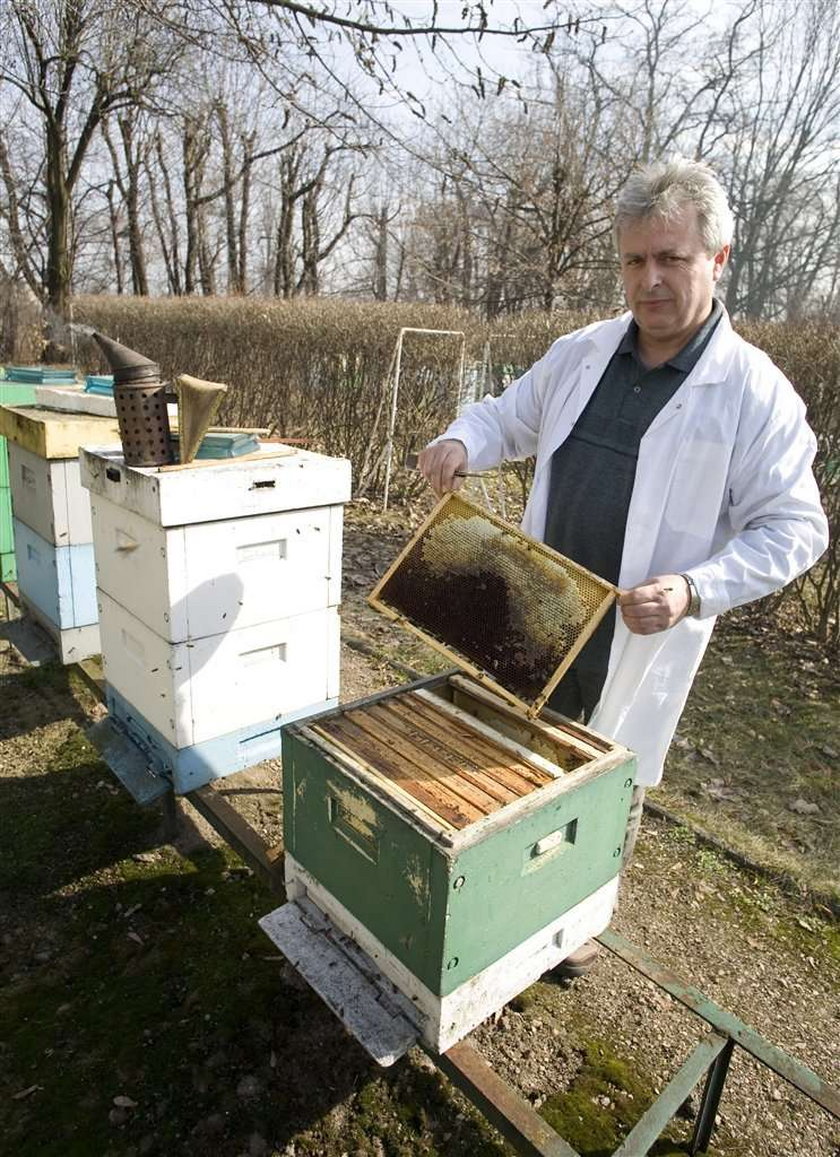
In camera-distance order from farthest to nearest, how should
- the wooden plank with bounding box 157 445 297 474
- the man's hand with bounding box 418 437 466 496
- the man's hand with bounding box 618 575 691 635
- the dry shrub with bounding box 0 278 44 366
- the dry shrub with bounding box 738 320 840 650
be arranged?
A: the dry shrub with bounding box 0 278 44 366, the dry shrub with bounding box 738 320 840 650, the wooden plank with bounding box 157 445 297 474, the man's hand with bounding box 418 437 466 496, the man's hand with bounding box 618 575 691 635

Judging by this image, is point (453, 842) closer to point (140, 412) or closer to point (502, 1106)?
point (502, 1106)

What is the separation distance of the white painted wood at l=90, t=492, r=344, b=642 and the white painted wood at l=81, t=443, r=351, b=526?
4 cm

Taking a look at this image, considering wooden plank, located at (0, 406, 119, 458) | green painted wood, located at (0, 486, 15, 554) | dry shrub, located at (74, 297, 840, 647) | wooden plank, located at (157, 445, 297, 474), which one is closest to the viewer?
wooden plank, located at (157, 445, 297, 474)

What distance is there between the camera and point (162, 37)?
5.69 m

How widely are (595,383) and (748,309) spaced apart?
32.4 meters

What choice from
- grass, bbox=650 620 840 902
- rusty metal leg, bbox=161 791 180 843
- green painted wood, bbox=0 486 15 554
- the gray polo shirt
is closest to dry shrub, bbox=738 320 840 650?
grass, bbox=650 620 840 902

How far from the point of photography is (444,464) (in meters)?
2.14

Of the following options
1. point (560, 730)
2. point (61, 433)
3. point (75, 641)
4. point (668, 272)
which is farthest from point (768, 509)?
point (75, 641)

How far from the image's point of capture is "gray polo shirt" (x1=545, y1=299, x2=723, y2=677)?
2.06 m

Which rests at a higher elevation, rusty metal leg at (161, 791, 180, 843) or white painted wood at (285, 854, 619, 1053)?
white painted wood at (285, 854, 619, 1053)

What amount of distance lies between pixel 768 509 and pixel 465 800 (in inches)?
39.8

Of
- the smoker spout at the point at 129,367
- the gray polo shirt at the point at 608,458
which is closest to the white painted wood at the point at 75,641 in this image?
the smoker spout at the point at 129,367

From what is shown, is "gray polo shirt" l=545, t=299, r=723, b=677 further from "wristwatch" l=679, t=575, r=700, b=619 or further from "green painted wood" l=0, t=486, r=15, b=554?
"green painted wood" l=0, t=486, r=15, b=554

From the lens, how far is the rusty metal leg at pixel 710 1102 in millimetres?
1909
